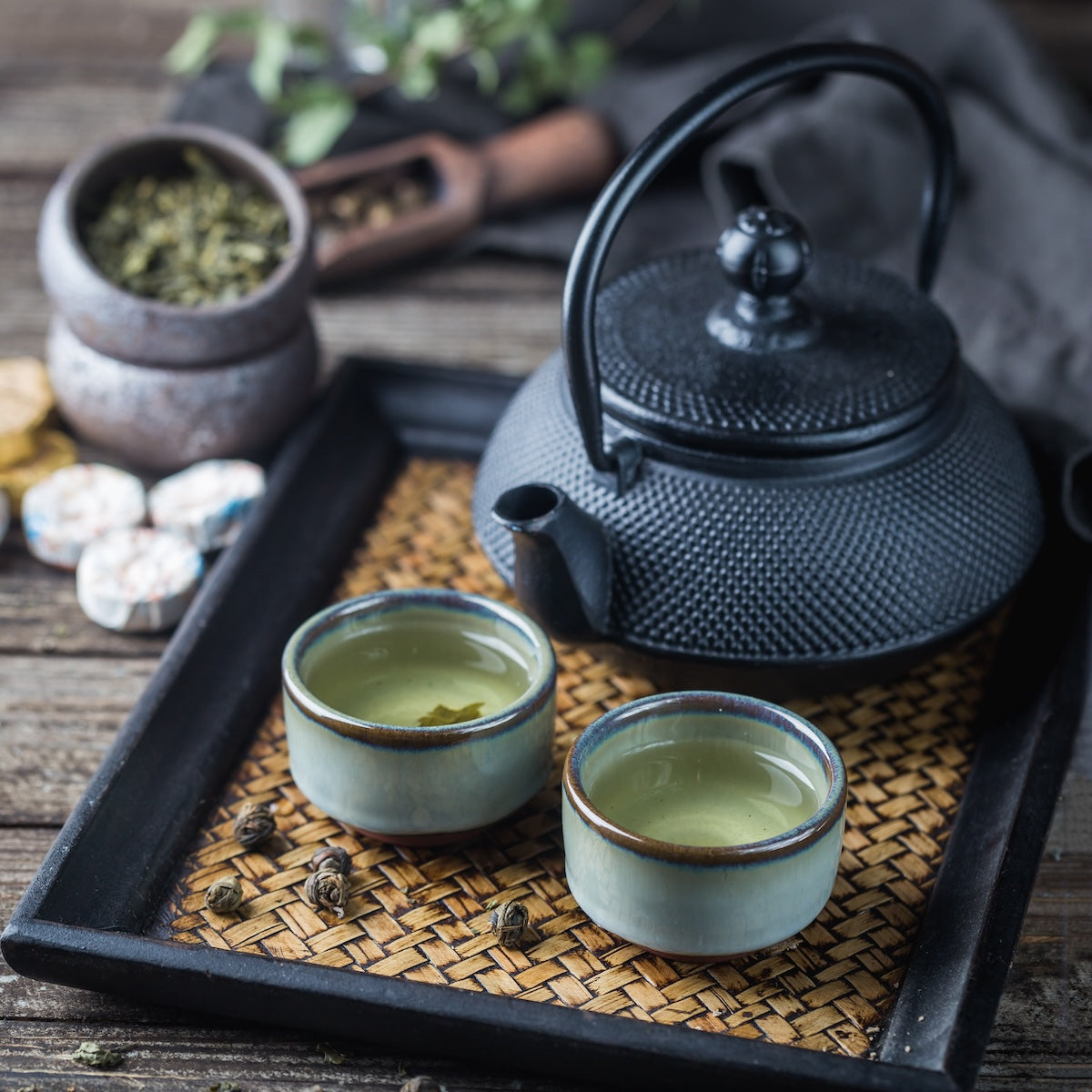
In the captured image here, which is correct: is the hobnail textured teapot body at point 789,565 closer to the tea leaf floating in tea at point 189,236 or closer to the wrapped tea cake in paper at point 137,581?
the wrapped tea cake in paper at point 137,581

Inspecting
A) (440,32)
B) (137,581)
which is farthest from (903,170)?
(137,581)

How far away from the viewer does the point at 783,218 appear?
38.3 inches

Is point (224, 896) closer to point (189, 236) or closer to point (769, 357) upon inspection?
point (769, 357)

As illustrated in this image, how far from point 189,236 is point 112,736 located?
1.65 ft

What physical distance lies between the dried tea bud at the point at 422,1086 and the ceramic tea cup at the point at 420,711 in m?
0.15

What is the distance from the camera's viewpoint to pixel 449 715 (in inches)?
36.1

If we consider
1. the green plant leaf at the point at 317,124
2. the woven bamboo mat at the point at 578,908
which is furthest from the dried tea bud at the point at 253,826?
the green plant leaf at the point at 317,124

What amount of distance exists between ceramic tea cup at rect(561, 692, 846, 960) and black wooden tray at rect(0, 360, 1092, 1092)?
0.06m

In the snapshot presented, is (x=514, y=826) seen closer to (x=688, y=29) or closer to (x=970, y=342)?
(x=970, y=342)

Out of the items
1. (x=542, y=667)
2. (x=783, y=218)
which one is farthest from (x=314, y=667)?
(x=783, y=218)

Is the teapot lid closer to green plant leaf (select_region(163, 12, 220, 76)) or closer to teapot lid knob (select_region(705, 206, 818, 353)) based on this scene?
teapot lid knob (select_region(705, 206, 818, 353))

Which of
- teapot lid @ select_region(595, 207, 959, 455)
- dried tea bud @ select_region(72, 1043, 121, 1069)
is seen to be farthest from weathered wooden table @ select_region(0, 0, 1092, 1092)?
teapot lid @ select_region(595, 207, 959, 455)

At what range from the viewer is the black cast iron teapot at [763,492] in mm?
930

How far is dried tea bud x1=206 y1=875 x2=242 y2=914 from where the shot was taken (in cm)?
86
